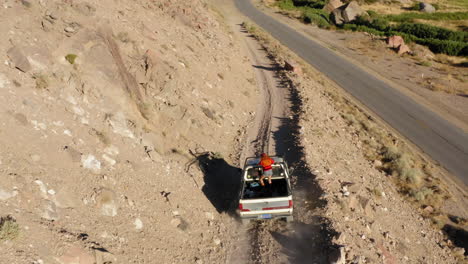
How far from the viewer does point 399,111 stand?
27.7m

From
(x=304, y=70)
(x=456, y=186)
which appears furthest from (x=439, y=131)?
(x=304, y=70)

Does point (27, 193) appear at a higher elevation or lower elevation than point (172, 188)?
higher

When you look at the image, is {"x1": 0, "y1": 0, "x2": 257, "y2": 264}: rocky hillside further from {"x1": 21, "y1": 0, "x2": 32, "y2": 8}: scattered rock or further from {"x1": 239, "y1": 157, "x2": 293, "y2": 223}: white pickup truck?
{"x1": 239, "y1": 157, "x2": 293, "y2": 223}: white pickup truck

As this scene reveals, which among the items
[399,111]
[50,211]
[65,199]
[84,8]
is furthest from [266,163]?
[399,111]

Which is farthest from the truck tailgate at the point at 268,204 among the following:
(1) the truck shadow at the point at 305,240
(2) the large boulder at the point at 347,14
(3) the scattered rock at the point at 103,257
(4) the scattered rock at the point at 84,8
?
(2) the large boulder at the point at 347,14

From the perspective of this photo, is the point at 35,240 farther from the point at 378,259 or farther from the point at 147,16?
the point at 147,16

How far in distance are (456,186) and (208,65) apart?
54.7 ft

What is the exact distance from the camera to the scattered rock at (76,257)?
8.49m

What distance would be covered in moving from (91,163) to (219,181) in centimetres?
574

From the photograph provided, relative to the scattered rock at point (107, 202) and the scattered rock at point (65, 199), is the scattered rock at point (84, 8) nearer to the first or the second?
the scattered rock at point (107, 202)

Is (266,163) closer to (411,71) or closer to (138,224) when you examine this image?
(138,224)

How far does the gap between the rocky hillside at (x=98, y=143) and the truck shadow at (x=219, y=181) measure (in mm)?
272

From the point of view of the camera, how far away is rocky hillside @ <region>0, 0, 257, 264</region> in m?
9.53

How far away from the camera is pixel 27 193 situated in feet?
31.3
